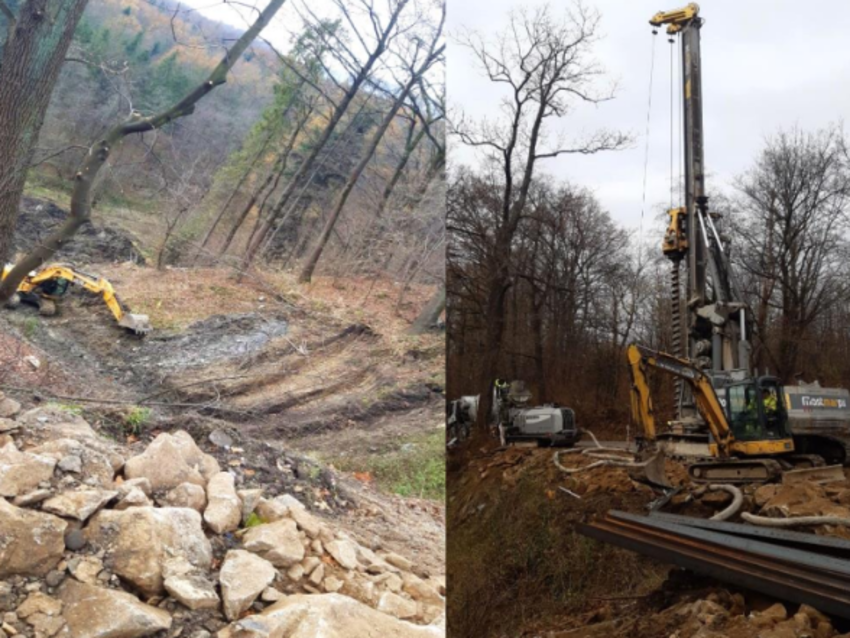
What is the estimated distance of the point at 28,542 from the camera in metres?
1.99

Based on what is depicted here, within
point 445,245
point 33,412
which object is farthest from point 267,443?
point 445,245

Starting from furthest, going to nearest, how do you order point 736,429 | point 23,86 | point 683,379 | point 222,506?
point 23,86
point 222,506
point 683,379
point 736,429

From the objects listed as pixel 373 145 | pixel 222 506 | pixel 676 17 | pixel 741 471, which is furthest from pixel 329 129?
pixel 741 471

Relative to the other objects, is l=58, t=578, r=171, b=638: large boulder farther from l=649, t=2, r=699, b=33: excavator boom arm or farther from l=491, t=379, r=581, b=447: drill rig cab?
l=649, t=2, r=699, b=33: excavator boom arm

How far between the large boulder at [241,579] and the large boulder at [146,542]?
2.5 inches

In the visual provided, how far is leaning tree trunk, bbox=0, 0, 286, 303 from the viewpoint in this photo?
2330 millimetres

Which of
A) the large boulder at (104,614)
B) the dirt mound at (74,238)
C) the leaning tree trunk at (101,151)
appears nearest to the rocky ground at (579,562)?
the large boulder at (104,614)

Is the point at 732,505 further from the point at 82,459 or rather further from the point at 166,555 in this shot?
the point at 82,459

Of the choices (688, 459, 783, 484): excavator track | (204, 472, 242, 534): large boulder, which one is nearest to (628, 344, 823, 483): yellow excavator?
(688, 459, 783, 484): excavator track

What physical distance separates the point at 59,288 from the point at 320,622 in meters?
1.32

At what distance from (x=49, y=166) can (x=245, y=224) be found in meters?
0.62

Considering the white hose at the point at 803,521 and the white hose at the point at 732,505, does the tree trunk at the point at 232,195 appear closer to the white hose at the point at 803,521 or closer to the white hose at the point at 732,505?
the white hose at the point at 732,505

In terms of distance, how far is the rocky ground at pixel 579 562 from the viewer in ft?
5.80

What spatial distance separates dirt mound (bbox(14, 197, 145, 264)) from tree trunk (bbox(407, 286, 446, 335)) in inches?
37.3
